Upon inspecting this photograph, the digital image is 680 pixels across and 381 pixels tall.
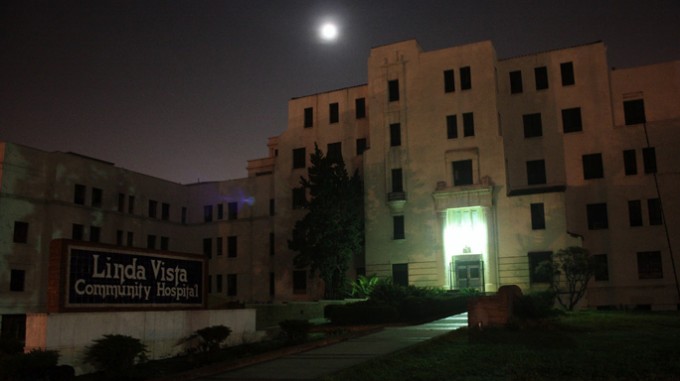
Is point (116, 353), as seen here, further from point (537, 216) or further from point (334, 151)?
point (334, 151)

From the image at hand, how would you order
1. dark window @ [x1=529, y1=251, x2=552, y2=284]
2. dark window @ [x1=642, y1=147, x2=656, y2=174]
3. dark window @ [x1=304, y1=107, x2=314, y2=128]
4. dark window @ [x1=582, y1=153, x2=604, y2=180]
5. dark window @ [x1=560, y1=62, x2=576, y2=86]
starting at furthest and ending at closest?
dark window @ [x1=304, y1=107, x2=314, y2=128]
dark window @ [x1=560, y1=62, x2=576, y2=86]
dark window @ [x1=582, y1=153, x2=604, y2=180]
dark window @ [x1=642, y1=147, x2=656, y2=174]
dark window @ [x1=529, y1=251, x2=552, y2=284]

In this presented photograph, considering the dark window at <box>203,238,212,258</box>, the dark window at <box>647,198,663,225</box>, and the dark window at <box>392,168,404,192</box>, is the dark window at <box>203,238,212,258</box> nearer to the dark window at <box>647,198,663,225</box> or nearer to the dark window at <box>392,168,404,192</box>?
the dark window at <box>392,168,404,192</box>

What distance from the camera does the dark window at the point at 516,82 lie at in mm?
48281

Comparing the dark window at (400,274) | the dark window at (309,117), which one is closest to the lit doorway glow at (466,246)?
the dark window at (400,274)

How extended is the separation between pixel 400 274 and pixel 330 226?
259 inches

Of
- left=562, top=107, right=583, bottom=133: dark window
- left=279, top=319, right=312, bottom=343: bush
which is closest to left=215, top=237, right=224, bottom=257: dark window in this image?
left=562, top=107, right=583, bottom=133: dark window

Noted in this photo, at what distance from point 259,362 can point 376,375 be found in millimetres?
4553

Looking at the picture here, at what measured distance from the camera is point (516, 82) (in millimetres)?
48406

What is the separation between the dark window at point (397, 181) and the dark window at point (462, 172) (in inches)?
168

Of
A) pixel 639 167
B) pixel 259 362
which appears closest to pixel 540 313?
pixel 259 362

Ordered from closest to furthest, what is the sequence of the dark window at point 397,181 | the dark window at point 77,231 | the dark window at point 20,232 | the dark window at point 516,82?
the dark window at point 20,232 < the dark window at point 77,231 < the dark window at point 516,82 < the dark window at point 397,181

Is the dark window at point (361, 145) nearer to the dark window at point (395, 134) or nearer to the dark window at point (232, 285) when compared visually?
the dark window at point (395, 134)

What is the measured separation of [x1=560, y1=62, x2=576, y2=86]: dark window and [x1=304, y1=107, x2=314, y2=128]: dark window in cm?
2143

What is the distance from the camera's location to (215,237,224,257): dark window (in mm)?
59875
